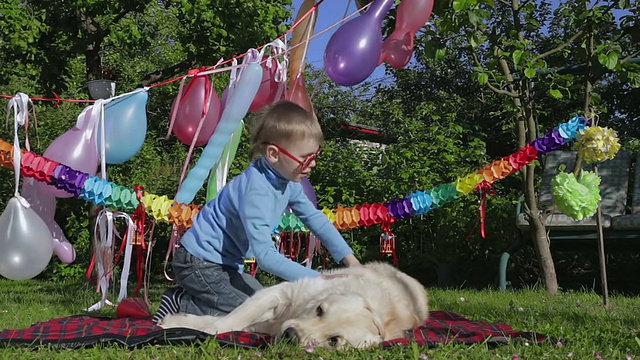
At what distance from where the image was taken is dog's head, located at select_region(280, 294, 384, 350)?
2418 mm

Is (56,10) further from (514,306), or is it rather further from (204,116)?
(514,306)

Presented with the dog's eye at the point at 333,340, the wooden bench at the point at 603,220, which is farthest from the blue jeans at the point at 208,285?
the wooden bench at the point at 603,220

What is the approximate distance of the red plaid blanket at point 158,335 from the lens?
2.55m

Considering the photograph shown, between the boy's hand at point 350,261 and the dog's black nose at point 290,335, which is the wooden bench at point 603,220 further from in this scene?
the dog's black nose at point 290,335

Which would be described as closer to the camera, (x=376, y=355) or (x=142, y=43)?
(x=376, y=355)

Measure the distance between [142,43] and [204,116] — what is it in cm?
356

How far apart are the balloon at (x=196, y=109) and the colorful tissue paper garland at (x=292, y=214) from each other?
66cm

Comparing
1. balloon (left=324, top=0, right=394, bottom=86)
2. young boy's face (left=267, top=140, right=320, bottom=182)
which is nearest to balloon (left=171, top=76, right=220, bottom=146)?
balloon (left=324, top=0, right=394, bottom=86)

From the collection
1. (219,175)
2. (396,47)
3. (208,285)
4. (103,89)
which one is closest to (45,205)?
(103,89)

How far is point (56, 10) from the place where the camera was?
697cm

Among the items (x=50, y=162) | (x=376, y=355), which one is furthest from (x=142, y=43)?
(x=376, y=355)

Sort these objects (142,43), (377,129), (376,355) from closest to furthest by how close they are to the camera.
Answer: (376,355) → (142,43) → (377,129)

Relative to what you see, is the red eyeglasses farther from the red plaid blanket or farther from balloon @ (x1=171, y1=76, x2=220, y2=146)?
balloon @ (x1=171, y1=76, x2=220, y2=146)

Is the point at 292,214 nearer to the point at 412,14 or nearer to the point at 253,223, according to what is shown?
the point at 412,14
